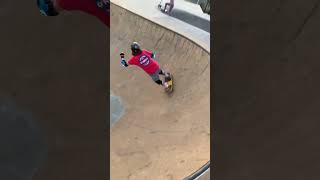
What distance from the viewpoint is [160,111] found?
7.91 metres

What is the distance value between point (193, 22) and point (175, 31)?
1.57m

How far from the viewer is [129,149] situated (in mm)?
6996

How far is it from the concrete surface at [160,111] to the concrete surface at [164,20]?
0.23 m

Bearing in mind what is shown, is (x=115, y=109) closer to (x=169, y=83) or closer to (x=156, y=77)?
(x=156, y=77)
